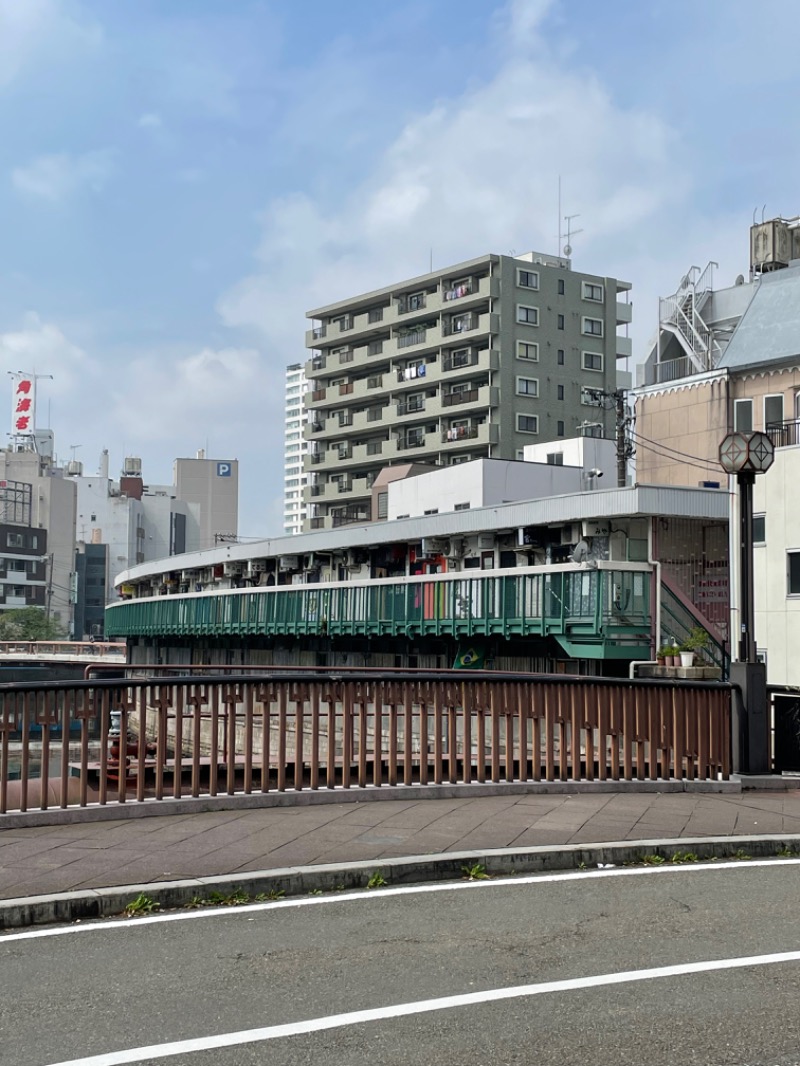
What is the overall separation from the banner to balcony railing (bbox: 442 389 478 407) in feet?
268

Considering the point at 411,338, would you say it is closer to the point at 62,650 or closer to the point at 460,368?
the point at 460,368

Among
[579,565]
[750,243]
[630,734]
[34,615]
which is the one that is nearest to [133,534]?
[34,615]

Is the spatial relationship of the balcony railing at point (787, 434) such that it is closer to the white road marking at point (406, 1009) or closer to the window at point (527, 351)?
the white road marking at point (406, 1009)

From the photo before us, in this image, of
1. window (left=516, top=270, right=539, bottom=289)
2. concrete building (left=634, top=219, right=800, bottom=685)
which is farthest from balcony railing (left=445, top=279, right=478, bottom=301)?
concrete building (left=634, top=219, right=800, bottom=685)

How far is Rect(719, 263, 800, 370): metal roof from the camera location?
4412 centimetres

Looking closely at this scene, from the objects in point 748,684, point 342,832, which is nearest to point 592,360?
point 748,684

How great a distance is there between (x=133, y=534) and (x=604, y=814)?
14389cm

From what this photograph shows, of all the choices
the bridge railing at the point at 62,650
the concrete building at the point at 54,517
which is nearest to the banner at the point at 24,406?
the concrete building at the point at 54,517

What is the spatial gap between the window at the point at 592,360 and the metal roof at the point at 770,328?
41.8 m

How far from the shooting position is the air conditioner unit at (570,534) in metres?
41.8

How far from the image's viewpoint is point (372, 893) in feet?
26.3

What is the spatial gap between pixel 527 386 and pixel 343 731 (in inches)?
2994

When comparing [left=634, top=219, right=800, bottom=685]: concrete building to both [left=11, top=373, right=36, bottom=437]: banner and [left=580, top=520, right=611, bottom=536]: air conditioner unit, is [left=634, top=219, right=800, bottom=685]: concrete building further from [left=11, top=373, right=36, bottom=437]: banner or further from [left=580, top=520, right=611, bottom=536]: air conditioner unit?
[left=11, top=373, right=36, bottom=437]: banner

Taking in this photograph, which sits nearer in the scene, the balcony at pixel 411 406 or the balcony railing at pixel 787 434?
the balcony railing at pixel 787 434
